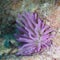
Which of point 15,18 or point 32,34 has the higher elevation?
point 15,18

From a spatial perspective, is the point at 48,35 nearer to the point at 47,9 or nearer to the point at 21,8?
the point at 47,9

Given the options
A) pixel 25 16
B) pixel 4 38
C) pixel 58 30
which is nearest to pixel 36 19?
pixel 25 16

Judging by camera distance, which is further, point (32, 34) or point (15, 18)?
point (15, 18)

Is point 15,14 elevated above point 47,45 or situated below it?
above
